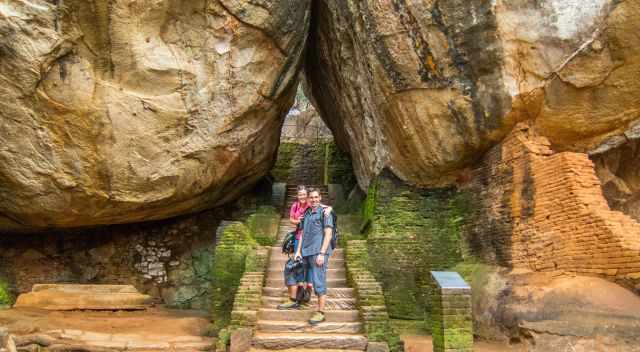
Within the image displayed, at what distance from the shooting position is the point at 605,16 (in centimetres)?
708

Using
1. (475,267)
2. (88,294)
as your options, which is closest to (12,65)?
(88,294)

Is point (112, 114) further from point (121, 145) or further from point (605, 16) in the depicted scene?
point (605, 16)

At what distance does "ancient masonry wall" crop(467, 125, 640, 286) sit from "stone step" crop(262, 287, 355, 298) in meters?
2.52

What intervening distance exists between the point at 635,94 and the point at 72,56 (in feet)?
28.9

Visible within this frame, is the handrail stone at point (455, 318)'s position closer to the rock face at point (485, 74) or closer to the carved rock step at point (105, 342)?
the carved rock step at point (105, 342)

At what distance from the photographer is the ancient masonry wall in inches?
251

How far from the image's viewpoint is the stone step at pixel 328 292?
7.26m

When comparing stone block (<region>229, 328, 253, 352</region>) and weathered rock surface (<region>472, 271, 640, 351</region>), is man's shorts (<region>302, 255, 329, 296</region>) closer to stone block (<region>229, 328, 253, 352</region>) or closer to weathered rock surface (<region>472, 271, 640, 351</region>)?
stone block (<region>229, 328, 253, 352</region>)

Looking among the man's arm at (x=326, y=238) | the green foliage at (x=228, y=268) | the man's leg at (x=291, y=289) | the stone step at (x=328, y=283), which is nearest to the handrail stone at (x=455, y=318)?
the man's arm at (x=326, y=238)

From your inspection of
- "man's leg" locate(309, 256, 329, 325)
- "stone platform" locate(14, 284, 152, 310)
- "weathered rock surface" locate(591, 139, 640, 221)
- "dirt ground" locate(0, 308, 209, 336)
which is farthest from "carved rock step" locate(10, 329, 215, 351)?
"weathered rock surface" locate(591, 139, 640, 221)

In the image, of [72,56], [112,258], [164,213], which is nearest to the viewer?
[72,56]

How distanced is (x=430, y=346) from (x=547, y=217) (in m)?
2.46

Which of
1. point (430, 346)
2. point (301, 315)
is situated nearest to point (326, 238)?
point (301, 315)

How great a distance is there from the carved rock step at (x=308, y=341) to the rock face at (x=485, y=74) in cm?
407
